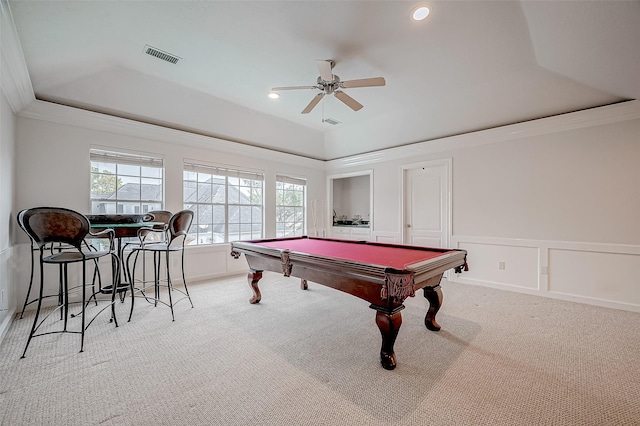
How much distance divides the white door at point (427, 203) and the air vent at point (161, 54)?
4199mm

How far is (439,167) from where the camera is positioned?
4887 millimetres

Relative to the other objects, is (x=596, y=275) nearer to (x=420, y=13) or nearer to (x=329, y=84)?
(x=420, y=13)

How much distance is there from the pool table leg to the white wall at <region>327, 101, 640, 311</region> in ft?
10.3

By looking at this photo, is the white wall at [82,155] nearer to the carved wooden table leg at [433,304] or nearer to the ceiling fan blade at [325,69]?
the ceiling fan blade at [325,69]

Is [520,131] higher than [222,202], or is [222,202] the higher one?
[520,131]

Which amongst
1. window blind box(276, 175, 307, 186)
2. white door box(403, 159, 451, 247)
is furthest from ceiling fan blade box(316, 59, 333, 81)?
window blind box(276, 175, 307, 186)

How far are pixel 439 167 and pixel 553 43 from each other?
7.99 ft

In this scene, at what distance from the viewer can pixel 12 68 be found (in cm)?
238

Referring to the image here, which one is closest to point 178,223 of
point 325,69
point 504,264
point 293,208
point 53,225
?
point 53,225

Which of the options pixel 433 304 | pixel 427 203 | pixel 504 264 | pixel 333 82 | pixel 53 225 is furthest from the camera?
pixel 427 203

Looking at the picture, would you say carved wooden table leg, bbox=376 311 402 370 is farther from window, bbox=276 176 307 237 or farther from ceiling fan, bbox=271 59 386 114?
window, bbox=276 176 307 237

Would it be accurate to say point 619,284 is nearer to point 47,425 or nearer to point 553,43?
point 553,43

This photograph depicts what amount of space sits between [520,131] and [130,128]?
19.0 feet

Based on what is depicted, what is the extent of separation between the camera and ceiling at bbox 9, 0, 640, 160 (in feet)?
7.59
